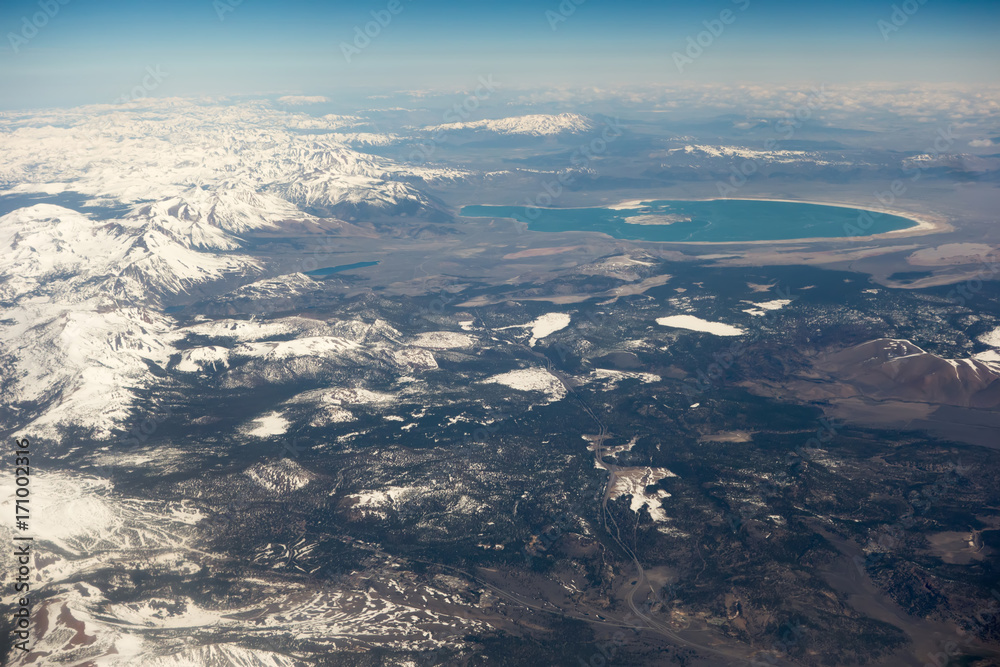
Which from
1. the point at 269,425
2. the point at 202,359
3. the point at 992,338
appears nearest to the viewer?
the point at 269,425

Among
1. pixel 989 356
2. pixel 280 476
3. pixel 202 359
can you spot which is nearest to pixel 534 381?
pixel 280 476

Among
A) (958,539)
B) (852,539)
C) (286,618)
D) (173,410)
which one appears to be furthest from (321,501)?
(958,539)

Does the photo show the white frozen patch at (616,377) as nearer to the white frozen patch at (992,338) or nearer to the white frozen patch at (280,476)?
the white frozen patch at (280,476)

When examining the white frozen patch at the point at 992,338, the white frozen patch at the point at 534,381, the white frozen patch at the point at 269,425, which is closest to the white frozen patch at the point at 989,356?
the white frozen patch at the point at 992,338

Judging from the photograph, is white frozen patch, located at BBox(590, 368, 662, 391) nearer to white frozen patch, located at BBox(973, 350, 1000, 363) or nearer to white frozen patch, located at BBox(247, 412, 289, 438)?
white frozen patch, located at BBox(247, 412, 289, 438)

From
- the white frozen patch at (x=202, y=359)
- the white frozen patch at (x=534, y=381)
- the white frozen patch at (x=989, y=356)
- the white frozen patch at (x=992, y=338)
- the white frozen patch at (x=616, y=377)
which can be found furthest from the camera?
the white frozen patch at (x=992, y=338)

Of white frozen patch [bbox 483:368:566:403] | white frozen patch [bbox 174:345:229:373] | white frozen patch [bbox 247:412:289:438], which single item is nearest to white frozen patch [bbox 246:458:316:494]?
white frozen patch [bbox 247:412:289:438]

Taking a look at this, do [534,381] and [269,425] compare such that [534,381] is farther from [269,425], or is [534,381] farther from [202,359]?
[202,359]
